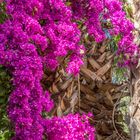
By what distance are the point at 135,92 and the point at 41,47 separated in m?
0.43

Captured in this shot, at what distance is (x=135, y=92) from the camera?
2.04 meters

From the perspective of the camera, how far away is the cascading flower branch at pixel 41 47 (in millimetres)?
1672

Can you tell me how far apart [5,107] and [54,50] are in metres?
0.24

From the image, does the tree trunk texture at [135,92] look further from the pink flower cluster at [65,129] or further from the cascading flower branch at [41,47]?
the pink flower cluster at [65,129]

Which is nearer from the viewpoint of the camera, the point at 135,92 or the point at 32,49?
the point at 32,49

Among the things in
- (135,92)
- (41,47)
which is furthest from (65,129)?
(135,92)

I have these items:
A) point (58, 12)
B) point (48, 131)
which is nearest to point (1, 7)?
point (58, 12)

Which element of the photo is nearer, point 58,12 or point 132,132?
point 58,12

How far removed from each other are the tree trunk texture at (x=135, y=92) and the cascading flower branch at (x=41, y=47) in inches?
1.7

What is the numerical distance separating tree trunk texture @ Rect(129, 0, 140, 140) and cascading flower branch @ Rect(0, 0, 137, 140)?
1.7 inches

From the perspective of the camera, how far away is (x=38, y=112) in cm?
173

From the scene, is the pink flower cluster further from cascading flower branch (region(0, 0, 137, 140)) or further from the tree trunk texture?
the tree trunk texture

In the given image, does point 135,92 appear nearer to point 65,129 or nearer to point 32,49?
point 65,129

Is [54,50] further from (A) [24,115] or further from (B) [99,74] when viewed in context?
(B) [99,74]
